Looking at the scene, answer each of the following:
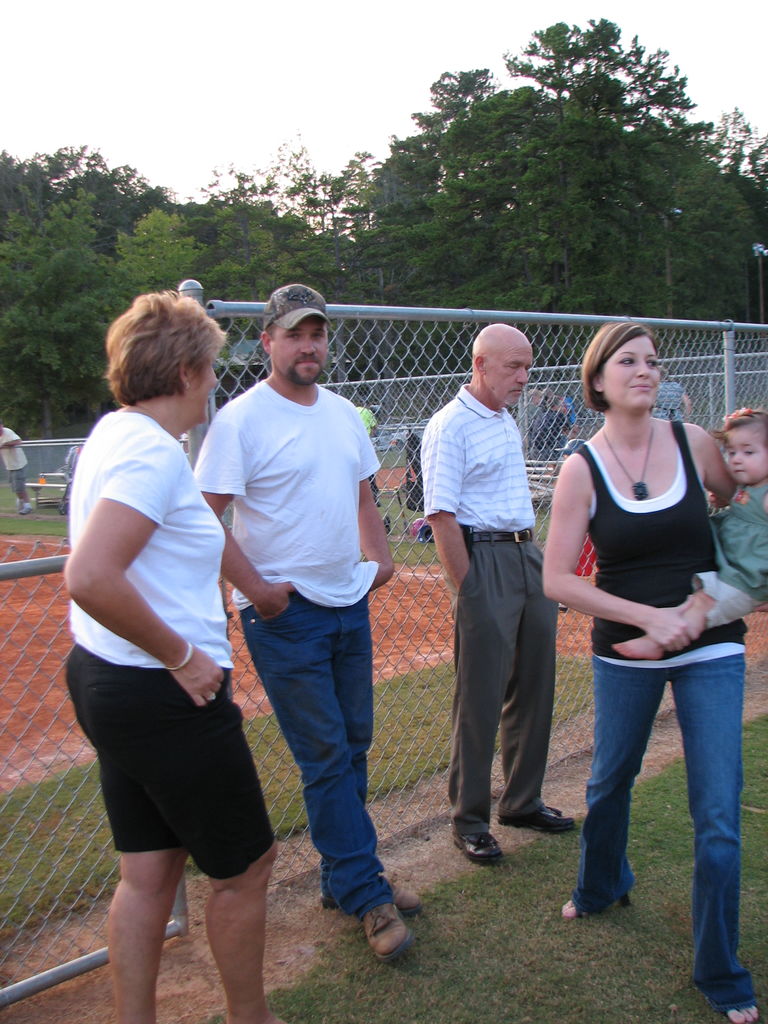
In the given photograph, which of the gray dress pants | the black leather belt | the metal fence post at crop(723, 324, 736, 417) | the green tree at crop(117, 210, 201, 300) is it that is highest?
the green tree at crop(117, 210, 201, 300)

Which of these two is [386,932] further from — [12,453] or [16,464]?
[16,464]

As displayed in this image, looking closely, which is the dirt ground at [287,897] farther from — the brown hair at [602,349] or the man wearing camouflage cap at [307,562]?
the brown hair at [602,349]

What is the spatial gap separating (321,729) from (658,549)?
115cm

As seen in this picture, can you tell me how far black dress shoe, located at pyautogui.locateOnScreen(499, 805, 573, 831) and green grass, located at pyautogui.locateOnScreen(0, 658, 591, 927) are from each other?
Result: 593 mm

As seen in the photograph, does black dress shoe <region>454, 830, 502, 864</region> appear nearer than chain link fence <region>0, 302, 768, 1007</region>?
No

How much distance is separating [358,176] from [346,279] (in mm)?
6909

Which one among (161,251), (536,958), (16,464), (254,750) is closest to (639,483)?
(536,958)

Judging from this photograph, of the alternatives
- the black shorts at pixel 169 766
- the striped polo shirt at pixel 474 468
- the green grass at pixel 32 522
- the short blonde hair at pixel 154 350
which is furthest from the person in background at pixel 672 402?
the green grass at pixel 32 522

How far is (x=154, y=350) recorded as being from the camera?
6.49ft

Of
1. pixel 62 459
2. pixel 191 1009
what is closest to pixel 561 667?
pixel 191 1009

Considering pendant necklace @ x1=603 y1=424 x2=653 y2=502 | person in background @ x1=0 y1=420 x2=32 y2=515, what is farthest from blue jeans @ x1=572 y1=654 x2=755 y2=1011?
person in background @ x1=0 y1=420 x2=32 y2=515

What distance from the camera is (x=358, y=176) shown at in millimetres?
50156

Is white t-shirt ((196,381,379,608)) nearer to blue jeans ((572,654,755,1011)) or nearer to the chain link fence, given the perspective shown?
the chain link fence

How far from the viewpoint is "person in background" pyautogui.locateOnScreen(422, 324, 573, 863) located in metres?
3.30
